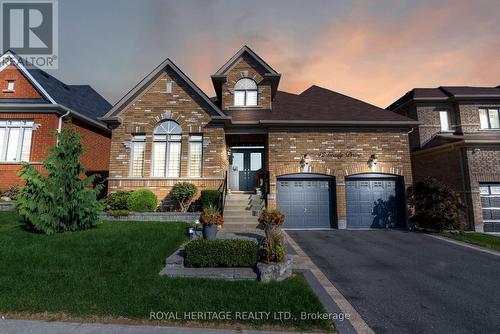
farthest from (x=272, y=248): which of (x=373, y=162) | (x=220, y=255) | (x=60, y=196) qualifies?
(x=373, y=162)

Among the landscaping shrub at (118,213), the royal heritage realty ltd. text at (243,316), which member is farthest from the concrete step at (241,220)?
the royal heritage realty ltd. text at (243,316)

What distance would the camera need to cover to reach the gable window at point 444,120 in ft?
62.0

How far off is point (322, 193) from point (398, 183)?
14.3ft

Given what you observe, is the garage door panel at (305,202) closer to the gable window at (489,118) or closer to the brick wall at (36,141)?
the brick wall at (36,141)

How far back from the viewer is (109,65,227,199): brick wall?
522 inches

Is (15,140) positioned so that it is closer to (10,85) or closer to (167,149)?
(10,85)

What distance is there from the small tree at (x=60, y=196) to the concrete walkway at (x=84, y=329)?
5384mm

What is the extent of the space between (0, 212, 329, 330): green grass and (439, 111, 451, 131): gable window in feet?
65.6

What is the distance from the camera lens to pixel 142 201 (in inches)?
466

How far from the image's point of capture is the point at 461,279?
241 inches

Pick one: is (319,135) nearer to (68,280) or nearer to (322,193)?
(322,193)

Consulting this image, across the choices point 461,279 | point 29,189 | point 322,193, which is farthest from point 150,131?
point 461,279

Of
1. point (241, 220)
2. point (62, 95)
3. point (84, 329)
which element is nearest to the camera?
point (84, 329)

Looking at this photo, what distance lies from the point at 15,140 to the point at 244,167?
1344cm
